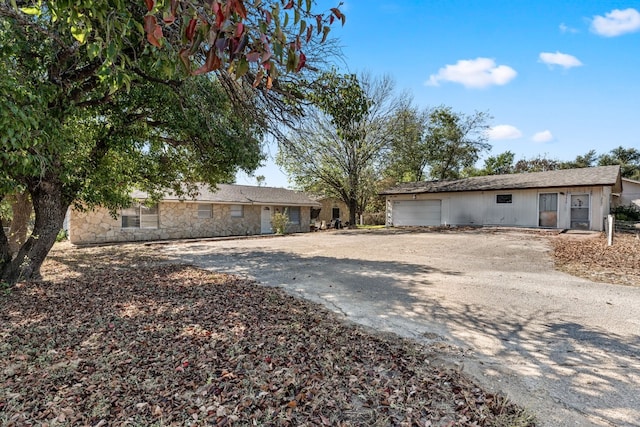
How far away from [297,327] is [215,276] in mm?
3819

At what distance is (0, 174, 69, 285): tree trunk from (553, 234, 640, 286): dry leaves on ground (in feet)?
35.4

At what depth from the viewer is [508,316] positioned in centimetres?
456

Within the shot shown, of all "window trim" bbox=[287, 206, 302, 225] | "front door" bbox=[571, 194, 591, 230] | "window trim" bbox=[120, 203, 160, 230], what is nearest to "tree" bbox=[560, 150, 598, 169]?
"front door" bbox=[571, 194, 591, 230]

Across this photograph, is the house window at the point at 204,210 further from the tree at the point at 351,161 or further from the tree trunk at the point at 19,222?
the tree trunk at the point at 19,222

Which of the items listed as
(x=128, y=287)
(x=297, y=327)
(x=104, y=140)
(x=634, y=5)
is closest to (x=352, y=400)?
(x=297, y=327)

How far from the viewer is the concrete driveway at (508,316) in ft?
8.80

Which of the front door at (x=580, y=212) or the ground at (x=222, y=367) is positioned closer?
the ground at (x=222, y=367)

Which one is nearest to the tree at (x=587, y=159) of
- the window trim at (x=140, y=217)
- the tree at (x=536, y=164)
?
the tree at (x=536, y=164)

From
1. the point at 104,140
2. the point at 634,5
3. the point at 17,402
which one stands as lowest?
the point at 17,402

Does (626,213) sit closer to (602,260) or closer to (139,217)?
(602,260)

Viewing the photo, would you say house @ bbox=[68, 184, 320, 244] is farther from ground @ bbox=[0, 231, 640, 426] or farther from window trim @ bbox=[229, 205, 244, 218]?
ground @ bbox=[0, 231, 640, 426]

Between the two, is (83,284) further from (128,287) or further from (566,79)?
(566,79)

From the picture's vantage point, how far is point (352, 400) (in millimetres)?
2564

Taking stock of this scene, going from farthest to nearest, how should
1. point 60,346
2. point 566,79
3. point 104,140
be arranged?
point 566,79 < point 104,140 < point 60,346
